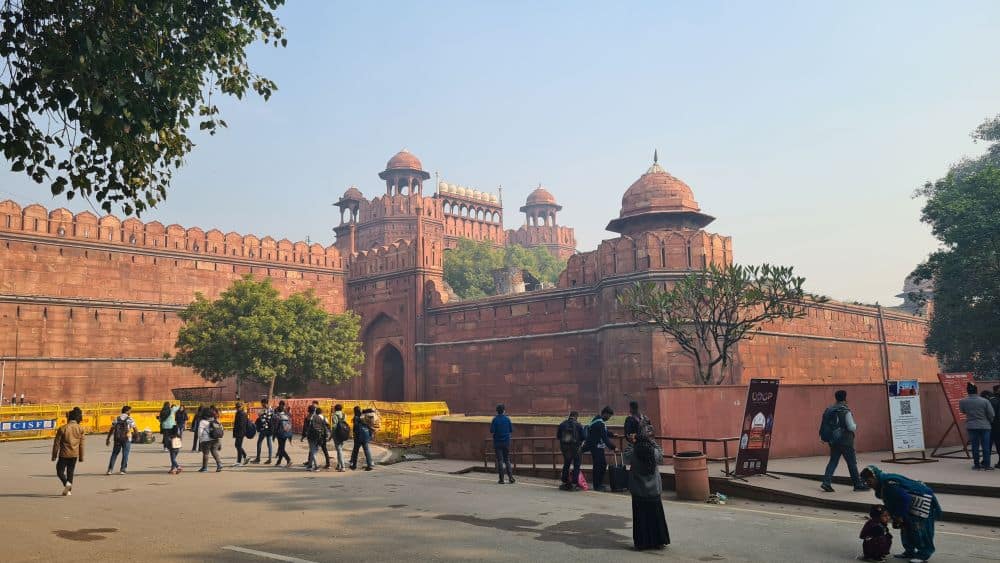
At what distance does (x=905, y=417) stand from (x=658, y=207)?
13.5 meters

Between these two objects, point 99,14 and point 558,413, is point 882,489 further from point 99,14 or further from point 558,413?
point 558,413

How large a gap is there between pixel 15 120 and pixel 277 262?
27.7 metres

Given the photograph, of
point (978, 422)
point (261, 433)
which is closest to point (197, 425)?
point (261, 433)

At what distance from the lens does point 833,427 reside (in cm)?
939

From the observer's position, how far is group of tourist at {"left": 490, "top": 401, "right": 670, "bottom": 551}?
668cm

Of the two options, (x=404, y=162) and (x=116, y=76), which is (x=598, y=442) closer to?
(x=116, y=76)

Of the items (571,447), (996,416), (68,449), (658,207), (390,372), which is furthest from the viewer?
(390,372)

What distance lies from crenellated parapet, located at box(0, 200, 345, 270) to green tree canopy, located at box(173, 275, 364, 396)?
4599 millimetres

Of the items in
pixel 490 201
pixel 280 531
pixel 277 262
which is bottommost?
pixel 280 531

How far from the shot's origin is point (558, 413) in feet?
83.6

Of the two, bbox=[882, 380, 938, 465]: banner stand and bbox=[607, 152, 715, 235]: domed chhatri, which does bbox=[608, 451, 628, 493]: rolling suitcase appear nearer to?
bbox=[882, 380, 938, 465]: banner stand

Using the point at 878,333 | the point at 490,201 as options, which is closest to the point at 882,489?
the point at 878,333

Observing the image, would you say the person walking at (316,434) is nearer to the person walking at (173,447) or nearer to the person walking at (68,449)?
the person walking at (173,447)

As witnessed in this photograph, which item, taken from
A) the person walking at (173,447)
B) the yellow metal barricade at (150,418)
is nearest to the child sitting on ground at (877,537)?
the person walking at (173,447)
